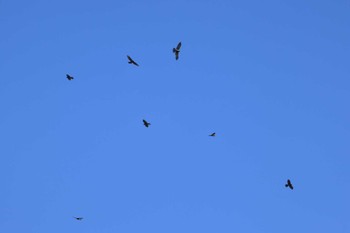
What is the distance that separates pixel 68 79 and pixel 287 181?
2823 cm

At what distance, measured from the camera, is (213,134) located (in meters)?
75.9

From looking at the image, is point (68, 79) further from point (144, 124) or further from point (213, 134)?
point (213, 134)

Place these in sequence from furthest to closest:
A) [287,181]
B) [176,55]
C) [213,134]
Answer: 1. [213,134]
2. [287,181]
3. [176,55]

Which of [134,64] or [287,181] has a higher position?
[134,64]

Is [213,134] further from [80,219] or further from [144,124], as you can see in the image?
[80,219]

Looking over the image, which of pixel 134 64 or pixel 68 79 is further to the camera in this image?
pixel 68 79

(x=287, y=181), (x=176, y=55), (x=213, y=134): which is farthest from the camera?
(x=213, y=134)

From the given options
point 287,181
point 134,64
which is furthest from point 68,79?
point 287,181

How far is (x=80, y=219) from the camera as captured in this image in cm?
7894

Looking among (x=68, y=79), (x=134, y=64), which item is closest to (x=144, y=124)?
(x=134, y=64)

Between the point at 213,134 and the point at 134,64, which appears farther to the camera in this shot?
the point at 213,134

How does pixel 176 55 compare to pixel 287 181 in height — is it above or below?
above

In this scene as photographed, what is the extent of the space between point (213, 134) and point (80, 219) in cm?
2083

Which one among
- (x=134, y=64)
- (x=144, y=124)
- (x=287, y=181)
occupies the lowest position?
(x=287, y=181)
